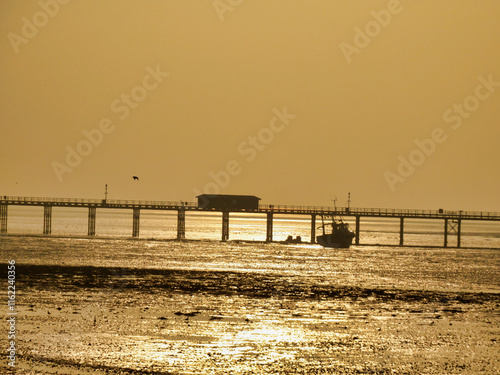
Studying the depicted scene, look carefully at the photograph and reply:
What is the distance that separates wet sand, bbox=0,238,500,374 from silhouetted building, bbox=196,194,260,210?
316 ft

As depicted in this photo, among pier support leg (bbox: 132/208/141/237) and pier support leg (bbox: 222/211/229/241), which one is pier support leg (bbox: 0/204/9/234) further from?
pier support leg (bbox: 222/211/229/241)

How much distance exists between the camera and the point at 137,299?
154ft

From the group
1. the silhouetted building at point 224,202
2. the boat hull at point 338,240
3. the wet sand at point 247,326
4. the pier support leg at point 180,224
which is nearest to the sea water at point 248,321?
the wet sand at point 247,326

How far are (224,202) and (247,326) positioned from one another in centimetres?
12131

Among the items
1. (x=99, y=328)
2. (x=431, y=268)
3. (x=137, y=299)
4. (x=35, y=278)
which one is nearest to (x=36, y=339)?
(x=99, y=328)

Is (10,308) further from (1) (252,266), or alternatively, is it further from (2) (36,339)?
(1) (252,266)

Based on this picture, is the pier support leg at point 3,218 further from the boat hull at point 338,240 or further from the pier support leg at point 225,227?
the boat hull at point 338,240

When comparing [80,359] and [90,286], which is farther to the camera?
[90,286]

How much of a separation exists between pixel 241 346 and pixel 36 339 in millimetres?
8562

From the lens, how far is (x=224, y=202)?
159m

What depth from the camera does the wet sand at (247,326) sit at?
1194 inches

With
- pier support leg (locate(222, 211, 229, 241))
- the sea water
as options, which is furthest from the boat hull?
the sea water

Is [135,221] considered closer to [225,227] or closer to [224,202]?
[225,227]

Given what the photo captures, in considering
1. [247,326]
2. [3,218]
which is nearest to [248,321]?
[247,326]
